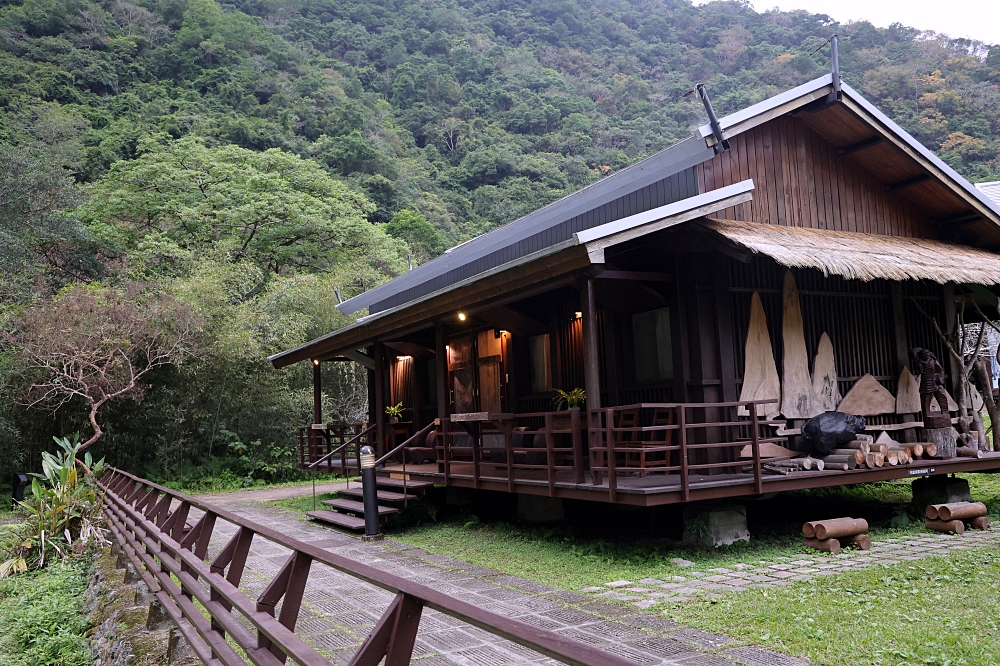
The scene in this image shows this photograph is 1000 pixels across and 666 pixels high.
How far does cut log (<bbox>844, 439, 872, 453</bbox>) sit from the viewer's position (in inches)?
333

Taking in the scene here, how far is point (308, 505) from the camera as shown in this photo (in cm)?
1365

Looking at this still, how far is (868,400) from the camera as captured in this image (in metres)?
9.89

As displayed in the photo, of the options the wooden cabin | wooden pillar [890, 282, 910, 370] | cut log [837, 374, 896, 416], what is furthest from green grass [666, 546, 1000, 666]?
wooden pillar [890, 282, 910, 370]

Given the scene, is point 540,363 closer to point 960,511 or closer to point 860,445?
point 860,445

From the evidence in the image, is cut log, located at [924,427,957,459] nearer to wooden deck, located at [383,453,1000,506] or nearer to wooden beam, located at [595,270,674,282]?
wooden deck, located at [383,453,1000,506]

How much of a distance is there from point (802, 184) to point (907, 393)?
311cm

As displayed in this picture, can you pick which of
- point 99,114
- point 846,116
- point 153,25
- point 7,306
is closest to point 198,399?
point 7,306

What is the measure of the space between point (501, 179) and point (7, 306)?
91.6 feet

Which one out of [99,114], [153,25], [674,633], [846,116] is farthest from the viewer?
[153,25]

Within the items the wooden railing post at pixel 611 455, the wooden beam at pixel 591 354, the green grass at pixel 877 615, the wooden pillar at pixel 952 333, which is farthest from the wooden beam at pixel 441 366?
the wooden pillar at pixel 952 333

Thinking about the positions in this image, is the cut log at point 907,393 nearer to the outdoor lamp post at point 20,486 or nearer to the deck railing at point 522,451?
the deck railing at point 522,451

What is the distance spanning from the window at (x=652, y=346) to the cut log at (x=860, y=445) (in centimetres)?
211

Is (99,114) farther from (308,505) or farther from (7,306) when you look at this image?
(308,505)

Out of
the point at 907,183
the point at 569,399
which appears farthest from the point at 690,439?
the point at 907,183
